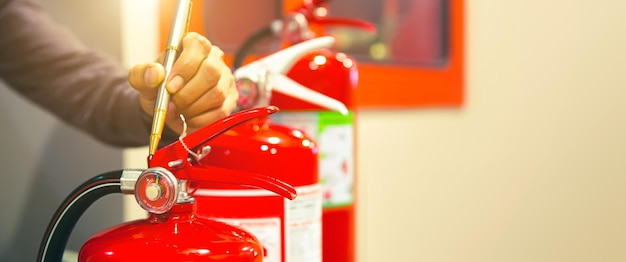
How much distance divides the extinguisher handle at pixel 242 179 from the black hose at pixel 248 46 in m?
0.37

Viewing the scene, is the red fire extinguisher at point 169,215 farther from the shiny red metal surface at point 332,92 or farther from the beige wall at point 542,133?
the beige wall at point 542,133

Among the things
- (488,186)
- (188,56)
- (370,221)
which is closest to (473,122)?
(488,186)

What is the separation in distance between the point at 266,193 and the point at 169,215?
0.16m

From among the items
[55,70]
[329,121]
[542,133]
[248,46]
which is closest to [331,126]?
[329,121]

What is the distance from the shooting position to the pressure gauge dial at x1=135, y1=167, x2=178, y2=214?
48 centimetres

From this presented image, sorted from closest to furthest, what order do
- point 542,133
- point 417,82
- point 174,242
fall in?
1. point 174,242
2. point 417,82
3. point 542,133

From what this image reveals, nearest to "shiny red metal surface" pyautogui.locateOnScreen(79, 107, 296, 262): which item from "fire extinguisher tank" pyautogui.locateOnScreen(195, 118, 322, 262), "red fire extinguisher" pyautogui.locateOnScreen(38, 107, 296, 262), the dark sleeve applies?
"red fire extinguisher" pyautogui.locateOnScreen(38, 107, 296, 262)

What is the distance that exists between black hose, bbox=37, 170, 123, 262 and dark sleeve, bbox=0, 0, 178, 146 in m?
0.22

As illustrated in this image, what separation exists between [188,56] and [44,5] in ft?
1.29

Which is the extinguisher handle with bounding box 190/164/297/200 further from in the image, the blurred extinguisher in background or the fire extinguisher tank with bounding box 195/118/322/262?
the blurred extinguisher in background

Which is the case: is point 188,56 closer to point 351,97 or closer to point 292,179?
point 292,179

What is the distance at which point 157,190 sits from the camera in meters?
0.48

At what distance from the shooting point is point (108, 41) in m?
0.84

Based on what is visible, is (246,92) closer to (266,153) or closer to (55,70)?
(266,153)
